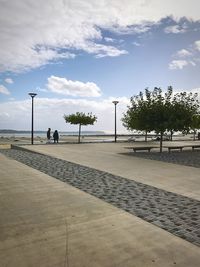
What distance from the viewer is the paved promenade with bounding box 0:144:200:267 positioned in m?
4.57

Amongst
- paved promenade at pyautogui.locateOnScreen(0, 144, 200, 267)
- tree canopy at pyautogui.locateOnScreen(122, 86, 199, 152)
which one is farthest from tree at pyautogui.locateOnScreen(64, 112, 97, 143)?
paved promenade at pyautogui.locateOnScreen(0, 144, 200, 267)

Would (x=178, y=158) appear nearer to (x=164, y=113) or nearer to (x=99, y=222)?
(x=164, y=113)

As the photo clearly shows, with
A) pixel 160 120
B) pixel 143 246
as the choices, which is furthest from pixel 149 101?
pixel 143 246

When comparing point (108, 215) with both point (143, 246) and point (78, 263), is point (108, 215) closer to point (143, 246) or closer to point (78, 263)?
point (143, 246)

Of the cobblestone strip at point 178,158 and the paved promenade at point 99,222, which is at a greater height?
the cobblestone strip at point 178,158

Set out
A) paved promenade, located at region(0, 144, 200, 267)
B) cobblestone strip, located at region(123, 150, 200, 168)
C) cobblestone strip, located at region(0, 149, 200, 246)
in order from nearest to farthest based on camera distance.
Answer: paved promenade, located at region(0, 144, 200, 267), cobblestone strip, located at region(0, 149, 200, 246), cobblestone strip, located at region(123, 150, 200, 168)

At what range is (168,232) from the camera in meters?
5.62

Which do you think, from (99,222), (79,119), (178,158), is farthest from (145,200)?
(79,119)

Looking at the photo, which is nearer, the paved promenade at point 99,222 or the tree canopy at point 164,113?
the paved promenade at point 99,222

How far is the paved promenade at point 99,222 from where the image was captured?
180 inches

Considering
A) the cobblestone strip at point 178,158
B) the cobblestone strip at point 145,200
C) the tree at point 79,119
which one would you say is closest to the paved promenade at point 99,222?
the cobblestone strip at point 145,200

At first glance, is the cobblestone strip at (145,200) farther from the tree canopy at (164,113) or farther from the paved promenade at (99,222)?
the tree canopy at (164,113)

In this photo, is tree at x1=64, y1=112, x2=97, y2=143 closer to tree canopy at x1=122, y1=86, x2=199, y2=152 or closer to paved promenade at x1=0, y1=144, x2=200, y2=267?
tree canopy at x1=122, y1=86, x2=199, y2=152

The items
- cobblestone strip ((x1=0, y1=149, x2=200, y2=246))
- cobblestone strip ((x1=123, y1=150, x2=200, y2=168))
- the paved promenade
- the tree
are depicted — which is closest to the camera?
the paved promenade
